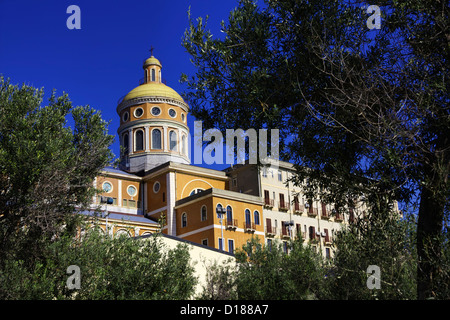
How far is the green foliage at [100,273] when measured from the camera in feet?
44.3

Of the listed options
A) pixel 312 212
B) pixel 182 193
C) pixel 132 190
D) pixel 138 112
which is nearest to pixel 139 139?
pixel 138 112

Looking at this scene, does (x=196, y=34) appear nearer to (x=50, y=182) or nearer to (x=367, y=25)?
(x=367, y=25)

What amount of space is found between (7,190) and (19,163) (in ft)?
2.86

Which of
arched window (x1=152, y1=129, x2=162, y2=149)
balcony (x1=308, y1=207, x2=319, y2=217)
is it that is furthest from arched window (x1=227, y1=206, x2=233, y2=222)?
arched window (x1=152, y1=129, x2=162, y2=149)

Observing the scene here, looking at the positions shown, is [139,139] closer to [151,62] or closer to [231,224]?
[151,62]

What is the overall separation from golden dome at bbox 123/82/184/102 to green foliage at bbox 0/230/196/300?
1895 inches

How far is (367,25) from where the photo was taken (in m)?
9.76

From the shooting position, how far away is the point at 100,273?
1423cm

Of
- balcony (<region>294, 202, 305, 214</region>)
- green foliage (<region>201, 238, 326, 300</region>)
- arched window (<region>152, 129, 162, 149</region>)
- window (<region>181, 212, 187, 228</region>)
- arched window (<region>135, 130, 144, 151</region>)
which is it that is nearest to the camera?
green foliage (<region>201, 238, 326, 300</region>)

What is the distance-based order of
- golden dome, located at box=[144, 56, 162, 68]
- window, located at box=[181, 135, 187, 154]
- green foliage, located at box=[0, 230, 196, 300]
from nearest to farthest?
green foliage, located at box=[0, 230, 196, 300], window, located at box=[181, 135, 187, 154], golden dome, located at box=[144, 56, 162, 68]

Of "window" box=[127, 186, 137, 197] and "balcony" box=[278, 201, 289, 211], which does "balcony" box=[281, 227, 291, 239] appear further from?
"window" box=[127, 186, 137, 197]

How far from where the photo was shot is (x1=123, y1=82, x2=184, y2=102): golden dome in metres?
62.7

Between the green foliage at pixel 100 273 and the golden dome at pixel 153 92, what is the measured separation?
4813cm

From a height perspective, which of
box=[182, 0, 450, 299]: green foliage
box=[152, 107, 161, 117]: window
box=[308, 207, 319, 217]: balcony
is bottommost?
box=[182, 0, 450, 299]: green foliage
